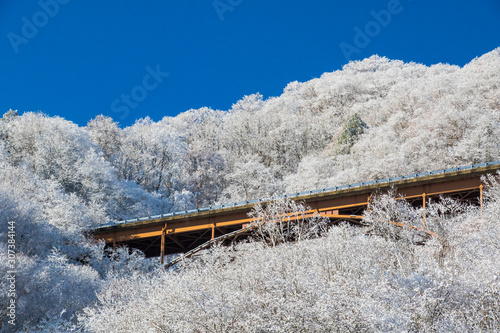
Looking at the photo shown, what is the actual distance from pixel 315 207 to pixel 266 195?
21251mm

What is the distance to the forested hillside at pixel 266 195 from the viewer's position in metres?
14.1

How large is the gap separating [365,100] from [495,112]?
26476 millimetres

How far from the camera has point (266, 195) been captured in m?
55.3

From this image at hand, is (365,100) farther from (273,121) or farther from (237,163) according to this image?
(237,163)

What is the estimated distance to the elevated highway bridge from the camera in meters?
32.6

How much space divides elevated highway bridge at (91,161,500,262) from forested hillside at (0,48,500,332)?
1825mm

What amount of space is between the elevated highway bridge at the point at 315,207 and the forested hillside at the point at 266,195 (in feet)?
5.99
